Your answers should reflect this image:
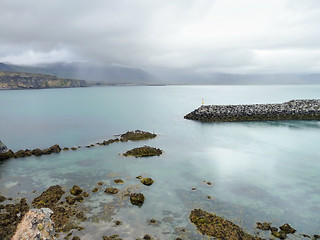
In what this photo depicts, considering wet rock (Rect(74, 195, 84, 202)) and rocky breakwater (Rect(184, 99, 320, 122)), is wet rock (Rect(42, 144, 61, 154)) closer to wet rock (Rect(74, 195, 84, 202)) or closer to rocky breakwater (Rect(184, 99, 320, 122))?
wet rock (Rect(74, 195, 84, 202))

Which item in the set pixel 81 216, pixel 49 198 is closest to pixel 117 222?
pixel 81 216

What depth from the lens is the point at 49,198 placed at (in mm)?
14375

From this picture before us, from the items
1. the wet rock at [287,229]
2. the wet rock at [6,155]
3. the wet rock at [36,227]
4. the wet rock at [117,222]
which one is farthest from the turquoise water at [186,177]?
the wet rock at [36,227]

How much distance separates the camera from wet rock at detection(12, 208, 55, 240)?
718cm

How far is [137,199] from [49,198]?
5.48m

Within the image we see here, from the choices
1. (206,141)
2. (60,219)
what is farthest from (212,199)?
(206,141)

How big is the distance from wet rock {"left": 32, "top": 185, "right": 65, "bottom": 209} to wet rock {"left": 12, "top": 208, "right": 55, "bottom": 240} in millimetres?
6319

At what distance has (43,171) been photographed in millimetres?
19688

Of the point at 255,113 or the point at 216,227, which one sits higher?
the point at 255,113

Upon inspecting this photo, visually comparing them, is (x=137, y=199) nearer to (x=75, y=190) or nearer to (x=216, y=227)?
(x=75, y=190)

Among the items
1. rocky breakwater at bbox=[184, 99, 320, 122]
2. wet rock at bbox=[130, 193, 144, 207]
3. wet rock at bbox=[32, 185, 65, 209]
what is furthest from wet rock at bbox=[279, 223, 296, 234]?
rocky breakwater at bbox=[184, 99, 320, 122]

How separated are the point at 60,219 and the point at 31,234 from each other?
563cm

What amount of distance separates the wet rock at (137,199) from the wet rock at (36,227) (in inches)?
267

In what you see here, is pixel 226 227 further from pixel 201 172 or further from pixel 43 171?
pixel 43 171
